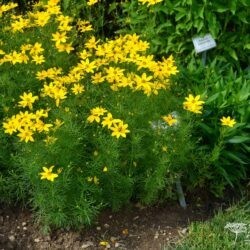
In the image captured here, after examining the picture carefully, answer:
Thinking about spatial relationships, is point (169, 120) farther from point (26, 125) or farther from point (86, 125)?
point (26, 125)

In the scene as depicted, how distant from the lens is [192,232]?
3.85m

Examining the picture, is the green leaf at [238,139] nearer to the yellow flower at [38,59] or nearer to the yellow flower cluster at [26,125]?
the yellow flower cluster at [26,125]

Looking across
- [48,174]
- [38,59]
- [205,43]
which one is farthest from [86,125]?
[205,43]

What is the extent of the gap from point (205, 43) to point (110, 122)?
4.27 ft

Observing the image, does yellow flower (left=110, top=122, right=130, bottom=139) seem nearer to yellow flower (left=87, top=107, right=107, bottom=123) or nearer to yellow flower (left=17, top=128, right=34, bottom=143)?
yellow flower (left=87, top=107, right=107, bottom=123)

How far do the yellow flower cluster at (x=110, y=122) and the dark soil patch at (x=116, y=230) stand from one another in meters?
0.61

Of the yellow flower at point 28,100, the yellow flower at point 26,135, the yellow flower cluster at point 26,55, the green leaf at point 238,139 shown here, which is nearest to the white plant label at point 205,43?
the green leaf at point 238,139

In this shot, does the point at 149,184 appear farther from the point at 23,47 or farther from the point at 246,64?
the point at 246,64

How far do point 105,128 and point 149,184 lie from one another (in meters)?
0.40

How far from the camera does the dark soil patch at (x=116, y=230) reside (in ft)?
12.6

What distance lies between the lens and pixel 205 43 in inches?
183

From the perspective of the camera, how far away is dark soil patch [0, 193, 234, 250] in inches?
151

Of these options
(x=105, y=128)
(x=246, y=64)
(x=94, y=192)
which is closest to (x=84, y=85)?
(x=105, y=128)

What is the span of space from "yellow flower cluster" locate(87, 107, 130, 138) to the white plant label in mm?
1164
